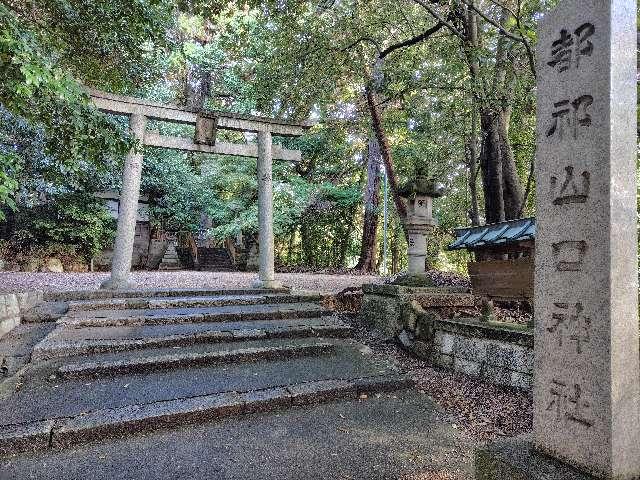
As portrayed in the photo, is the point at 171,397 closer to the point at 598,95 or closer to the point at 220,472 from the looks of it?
the point at 220,472

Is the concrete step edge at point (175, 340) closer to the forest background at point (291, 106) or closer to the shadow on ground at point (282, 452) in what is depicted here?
the shadow on ground at point (282, 452)

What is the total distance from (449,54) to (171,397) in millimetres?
7366

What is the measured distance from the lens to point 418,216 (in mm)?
6672

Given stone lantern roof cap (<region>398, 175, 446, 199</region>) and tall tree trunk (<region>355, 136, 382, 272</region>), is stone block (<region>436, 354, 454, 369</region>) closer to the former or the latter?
stone lantern roof cap (<region>398, 175, 446, 199</region>)

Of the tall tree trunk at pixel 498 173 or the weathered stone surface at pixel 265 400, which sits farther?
the tall tree trunk at pixel 498 173

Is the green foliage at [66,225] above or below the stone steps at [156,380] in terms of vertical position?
above

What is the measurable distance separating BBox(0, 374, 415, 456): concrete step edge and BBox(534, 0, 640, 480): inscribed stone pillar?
2096 millimetres

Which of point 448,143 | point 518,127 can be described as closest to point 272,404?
point 448,143

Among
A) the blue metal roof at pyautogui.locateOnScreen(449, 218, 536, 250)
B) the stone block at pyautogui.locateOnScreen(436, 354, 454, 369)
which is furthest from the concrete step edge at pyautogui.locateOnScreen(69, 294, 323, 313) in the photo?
the blue metal roof at pyautogui.locateOnScreen(449, 218, 536, 250)

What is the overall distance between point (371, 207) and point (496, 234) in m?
9.49

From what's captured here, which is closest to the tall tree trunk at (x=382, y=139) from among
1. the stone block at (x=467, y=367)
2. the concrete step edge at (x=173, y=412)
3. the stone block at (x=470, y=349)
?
the stone block at (x=470, y=349)

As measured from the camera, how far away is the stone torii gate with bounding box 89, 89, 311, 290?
6945 mm

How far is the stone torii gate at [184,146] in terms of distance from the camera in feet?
22.8

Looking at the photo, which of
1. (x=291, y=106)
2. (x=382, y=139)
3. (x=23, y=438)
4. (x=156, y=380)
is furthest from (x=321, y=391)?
(x=382, y=139)
